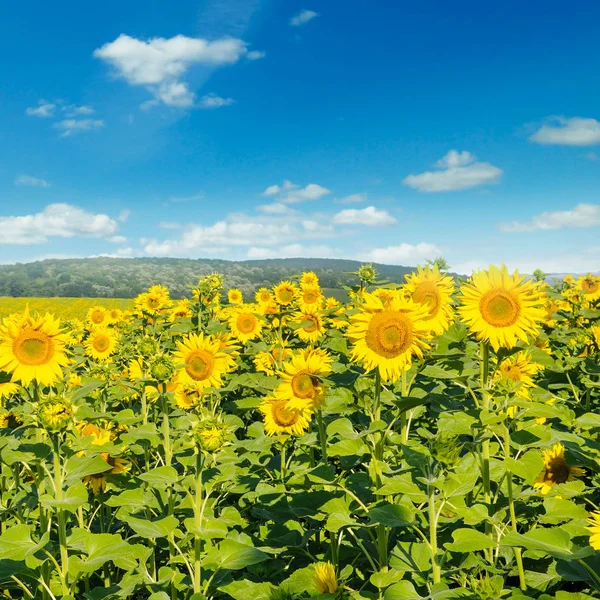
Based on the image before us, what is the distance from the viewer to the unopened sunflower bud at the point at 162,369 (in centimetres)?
416

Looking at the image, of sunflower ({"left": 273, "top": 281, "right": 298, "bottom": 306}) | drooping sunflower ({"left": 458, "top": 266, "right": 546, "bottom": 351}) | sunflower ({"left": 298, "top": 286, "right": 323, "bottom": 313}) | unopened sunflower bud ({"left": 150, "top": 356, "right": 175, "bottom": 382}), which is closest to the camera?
drooping sunflower ({"left": 458, "top": 266, "right": 546, "bottom": 351})

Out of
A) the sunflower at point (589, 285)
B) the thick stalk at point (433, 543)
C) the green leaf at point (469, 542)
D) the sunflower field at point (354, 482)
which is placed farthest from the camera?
the sunflower at point (589, 285)

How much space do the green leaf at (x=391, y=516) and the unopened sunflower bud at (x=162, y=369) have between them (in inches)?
88.5

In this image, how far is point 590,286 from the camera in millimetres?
11328

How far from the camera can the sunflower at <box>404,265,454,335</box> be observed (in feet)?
13.3

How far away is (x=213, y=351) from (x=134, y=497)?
2180mm

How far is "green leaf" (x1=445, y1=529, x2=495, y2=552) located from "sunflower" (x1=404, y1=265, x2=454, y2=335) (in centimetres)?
168

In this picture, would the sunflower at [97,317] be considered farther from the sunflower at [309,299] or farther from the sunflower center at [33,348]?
the sunflower center at [33,348]

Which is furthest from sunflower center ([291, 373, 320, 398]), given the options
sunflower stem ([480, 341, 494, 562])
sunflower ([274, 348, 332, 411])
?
sunflower stem ([480, 341, 494, 562])

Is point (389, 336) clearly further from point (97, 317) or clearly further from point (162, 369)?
point (97, 317)

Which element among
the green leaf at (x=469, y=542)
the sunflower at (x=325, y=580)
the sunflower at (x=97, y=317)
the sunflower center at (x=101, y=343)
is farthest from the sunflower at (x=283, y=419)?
the sunflower at (x=97, y=317)

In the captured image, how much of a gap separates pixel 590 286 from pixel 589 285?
0.05 m

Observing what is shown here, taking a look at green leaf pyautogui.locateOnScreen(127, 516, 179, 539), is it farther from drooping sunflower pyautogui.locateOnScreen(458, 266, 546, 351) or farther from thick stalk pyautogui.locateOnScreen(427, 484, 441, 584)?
drooping sunflower pyautogui.locateOnScreen(458, 266, 546, 351)

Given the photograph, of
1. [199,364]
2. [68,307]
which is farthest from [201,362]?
[68,307]
